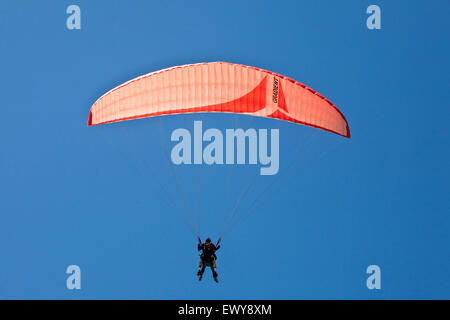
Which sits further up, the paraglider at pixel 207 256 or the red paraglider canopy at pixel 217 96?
the red paraglider canopy at pixel 217 96

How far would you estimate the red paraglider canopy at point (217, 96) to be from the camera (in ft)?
74.8

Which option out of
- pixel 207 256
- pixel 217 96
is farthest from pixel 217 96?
pixel 207 256

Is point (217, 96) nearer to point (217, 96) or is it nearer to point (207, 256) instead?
point (217, 96)

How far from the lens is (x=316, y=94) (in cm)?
2317

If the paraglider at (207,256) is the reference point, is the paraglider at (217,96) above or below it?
above

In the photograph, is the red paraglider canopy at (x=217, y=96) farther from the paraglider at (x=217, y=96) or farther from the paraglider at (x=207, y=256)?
the paraglider at (x=207, y=256)

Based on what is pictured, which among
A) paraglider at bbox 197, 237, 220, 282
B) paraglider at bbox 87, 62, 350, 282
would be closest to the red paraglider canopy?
paraglider at bbox 87, 62, 350, 282

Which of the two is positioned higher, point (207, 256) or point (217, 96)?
point (217, 96)

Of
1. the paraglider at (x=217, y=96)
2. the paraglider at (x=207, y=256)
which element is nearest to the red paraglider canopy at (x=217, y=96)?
the paraglider at (x=217, y=96)

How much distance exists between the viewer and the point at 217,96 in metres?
23.0

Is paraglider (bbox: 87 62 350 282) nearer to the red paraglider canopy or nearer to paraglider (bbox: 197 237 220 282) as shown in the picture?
the red paraglider canopy
